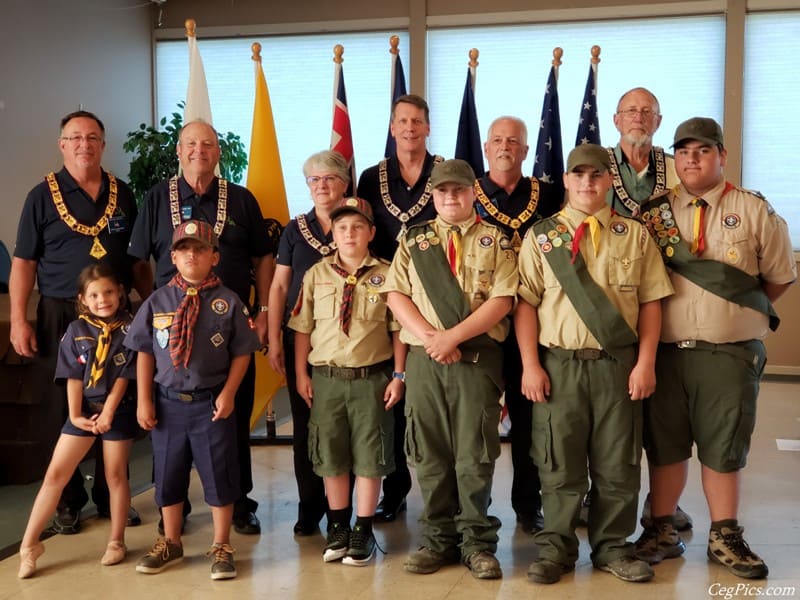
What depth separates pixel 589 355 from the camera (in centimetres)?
279

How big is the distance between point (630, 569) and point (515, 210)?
4.46ft

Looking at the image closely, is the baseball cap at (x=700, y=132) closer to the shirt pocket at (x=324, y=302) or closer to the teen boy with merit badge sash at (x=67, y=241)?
the shirt pocket at (x=324, y=302)

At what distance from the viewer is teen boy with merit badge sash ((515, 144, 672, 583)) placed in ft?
9.15

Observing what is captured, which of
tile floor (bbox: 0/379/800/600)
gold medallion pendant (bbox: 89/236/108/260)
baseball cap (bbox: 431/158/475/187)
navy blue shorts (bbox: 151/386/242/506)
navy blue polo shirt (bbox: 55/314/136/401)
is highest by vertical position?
baseball cap (bbox: 431/158/475/187)

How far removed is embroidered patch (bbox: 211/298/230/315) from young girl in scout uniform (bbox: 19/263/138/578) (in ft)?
1.28

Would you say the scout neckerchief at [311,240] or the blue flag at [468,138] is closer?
the scout neckerchief at [311,240]

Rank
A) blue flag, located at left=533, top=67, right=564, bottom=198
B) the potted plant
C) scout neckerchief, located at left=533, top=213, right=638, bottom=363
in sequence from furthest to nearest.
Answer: the potted plant
blue flag, located at left=533, top=67, right=564, bottom=198
scout neckerchief, located at left=533, top=213, right=638, bottom=363

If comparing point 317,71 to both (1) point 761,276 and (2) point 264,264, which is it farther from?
(1) point 761,276

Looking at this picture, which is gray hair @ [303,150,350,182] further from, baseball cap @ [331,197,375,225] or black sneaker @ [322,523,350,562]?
black sneaker @ [322,523,350,562]

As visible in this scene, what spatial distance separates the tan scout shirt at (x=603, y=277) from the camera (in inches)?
110

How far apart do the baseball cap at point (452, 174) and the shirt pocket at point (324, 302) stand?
545 millimetres

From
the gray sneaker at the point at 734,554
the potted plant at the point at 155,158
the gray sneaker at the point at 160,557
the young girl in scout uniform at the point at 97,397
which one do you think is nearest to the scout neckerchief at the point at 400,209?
the young girl in scout uniform at the point at 97,397

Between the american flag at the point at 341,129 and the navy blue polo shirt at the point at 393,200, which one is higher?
the american flag at the point at 341,129

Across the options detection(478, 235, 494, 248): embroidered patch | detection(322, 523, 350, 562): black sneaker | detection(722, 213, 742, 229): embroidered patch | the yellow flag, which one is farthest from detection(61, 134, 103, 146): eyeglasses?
detection(722, 213, 742, 229): embroidered patch
